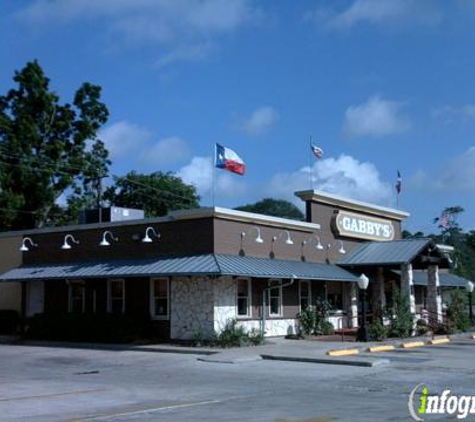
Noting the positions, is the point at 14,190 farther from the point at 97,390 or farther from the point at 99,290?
the point at 97,390

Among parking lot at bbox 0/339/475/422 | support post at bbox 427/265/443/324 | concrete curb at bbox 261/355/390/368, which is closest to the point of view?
parking lot at bbox 0/339/475/422

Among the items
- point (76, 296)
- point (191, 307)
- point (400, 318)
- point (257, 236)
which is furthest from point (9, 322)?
point (400, 318)

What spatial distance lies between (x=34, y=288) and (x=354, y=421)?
24212mm

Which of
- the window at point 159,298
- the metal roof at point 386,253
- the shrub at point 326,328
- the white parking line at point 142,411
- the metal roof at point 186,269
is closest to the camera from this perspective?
the white parking line at point 142,411

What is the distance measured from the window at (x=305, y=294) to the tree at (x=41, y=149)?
921 inches

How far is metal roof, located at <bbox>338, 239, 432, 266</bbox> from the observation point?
32750 mm

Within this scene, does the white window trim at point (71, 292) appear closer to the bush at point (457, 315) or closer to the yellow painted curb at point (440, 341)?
the yellow painted curb at point (440, 341)

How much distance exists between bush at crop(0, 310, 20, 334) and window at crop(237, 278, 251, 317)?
10.9m

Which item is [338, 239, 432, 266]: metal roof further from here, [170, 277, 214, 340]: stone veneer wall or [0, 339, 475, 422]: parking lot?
[170, 277, 214, 340]: stone veneer wall

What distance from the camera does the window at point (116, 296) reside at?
29.5 m

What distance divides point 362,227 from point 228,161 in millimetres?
11404

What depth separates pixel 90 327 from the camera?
92.8 ft

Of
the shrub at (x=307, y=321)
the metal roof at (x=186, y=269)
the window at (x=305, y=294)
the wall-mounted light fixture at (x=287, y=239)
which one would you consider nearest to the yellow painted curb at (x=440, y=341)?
the metal roof at (x=186, y=269)

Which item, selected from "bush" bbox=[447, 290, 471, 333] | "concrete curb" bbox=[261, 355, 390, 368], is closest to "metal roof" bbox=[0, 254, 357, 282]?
"concrete curb" bbox=[261, 355, 390, 368]
